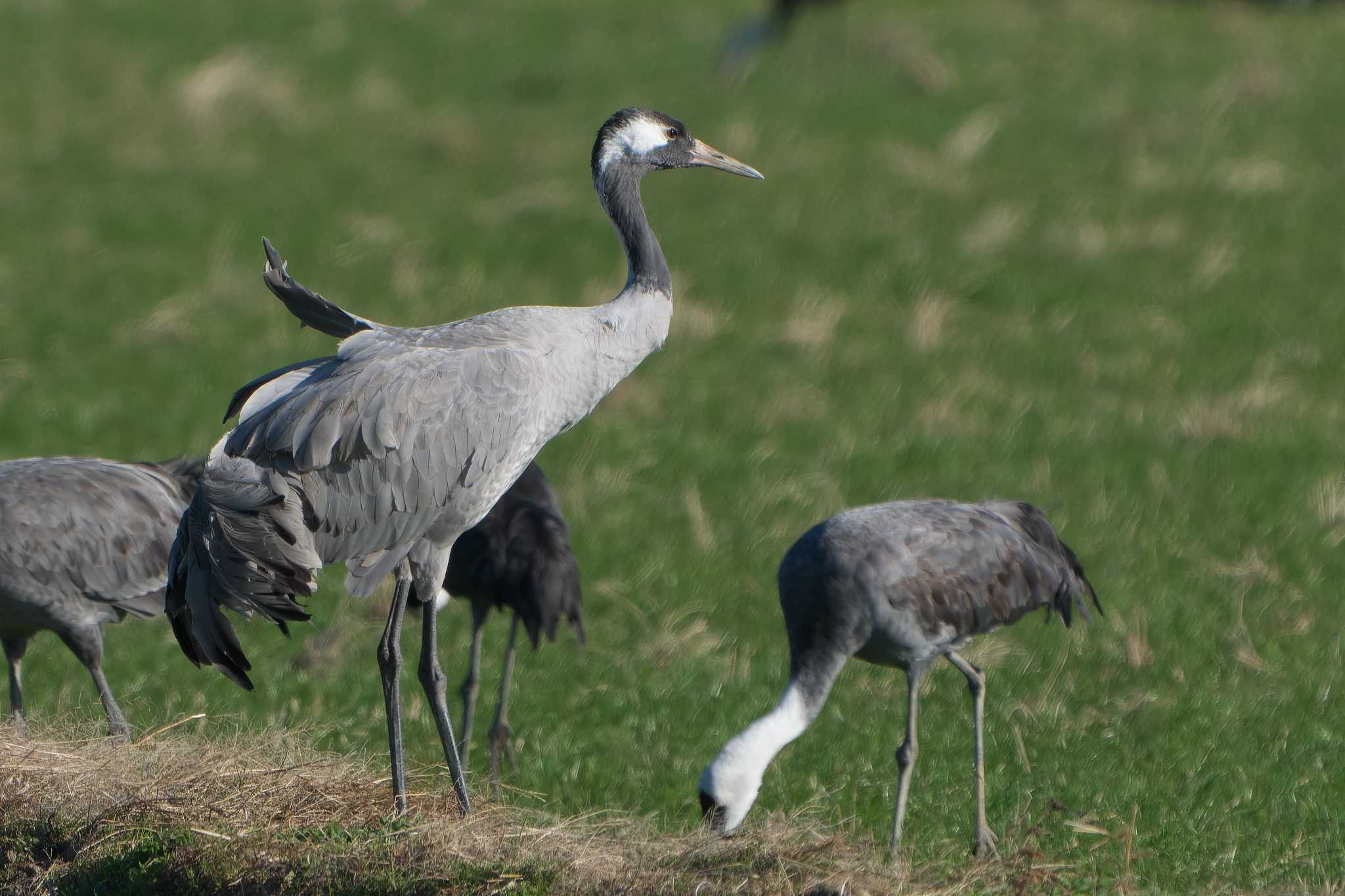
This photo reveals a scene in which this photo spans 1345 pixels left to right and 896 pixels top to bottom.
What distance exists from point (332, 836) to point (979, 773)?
2224mm

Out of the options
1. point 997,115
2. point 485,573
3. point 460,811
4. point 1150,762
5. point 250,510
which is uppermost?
point 997,115

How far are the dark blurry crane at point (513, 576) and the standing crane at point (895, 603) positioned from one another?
0.94m

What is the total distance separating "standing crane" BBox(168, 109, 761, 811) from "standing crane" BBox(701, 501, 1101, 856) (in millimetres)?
940

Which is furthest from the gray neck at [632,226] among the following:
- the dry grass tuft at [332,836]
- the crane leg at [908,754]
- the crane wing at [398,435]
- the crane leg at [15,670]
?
the crane leg at [15,670]

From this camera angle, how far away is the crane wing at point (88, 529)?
21.5 feet

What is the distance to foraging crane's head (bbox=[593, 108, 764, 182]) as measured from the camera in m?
6.14

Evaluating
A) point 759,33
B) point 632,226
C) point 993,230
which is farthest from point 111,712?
point 759,33

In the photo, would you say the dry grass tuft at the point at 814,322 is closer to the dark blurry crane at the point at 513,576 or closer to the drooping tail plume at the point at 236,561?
the dark blurry crane at the point at 513,576

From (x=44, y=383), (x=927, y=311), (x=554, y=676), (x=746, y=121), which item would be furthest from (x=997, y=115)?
(x=554, y=676)

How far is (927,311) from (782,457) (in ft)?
10.8

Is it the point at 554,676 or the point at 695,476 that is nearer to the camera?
the point at 554,676

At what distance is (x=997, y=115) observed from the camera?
63.1 feet

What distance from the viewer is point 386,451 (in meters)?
5.63

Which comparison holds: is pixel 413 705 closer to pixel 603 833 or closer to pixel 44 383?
pixel 603 833
